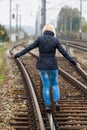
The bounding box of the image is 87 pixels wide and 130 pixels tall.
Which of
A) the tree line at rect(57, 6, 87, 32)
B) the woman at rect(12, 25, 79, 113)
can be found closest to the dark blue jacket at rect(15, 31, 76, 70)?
the woman at rect(12, 25, 79, 113)

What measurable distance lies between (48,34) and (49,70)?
29.8 inches

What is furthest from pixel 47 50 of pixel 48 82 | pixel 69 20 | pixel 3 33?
pixel 69 20

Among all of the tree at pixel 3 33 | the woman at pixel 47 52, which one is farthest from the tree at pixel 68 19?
the woman at pixel 47 52

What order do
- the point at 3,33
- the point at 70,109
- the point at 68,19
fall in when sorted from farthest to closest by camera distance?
the point at 68,19 → the point at 3,33 → the point at 70,109

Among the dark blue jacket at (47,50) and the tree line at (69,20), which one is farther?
the tree line at (69,20)

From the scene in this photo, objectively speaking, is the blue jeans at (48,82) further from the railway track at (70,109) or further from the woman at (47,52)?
the railway track at (70,109)

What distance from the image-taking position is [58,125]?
317 inches

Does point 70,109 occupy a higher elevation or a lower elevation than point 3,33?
higher

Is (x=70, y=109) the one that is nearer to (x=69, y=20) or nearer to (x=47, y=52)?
(x=47, y=52)

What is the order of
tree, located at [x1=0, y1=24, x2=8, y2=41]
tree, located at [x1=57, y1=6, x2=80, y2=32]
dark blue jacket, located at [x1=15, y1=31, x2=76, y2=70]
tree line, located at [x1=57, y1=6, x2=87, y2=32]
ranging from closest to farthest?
dark blue jacket, located at [x1=15, y1=31, x2=76, y2=70]
tree, located at [x1=0, y1=24, x2=8, y2=41]
tree line, located at [x1=57, y1=6, x2=87, y2=32]
tree, located at [x1=57, y1=6, x2=80, y2=32]

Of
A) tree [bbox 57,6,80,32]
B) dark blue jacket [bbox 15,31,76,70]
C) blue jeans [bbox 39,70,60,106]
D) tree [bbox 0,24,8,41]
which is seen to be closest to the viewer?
dark blue jacket [bbox 15,31,76,70]

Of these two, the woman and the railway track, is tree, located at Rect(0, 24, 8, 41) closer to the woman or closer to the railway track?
the railway track

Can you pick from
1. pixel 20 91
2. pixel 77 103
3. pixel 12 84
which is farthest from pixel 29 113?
pixel 12 84

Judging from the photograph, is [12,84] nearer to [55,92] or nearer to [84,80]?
[84,80]
